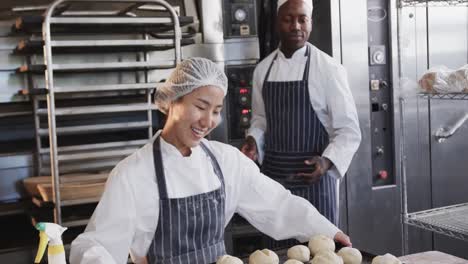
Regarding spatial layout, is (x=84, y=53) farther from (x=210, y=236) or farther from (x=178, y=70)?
(x=210, y=236)

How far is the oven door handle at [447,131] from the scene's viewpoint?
3771 millimetres

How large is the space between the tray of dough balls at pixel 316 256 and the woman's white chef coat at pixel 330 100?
0.96 metres

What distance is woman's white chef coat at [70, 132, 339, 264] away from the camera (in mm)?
1871

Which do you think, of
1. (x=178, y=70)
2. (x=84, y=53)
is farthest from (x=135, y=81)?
(x=178, y=70)

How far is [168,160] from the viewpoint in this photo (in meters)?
2.06

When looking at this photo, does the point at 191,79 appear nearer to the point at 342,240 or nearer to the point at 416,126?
the point at 342,240

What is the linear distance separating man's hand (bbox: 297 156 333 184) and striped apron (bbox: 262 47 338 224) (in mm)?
91

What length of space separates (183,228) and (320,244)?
45 centimetres

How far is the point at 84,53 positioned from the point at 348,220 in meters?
1.77

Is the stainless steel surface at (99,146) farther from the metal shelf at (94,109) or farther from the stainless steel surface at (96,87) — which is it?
the stainless steel surface at (96,87)

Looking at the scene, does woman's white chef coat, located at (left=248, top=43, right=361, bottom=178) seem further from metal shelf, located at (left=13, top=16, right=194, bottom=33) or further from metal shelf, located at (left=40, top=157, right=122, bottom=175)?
metal shelf, located at (left=40, top=157, right=122, bottom=175)

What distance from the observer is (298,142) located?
3010 millimetres

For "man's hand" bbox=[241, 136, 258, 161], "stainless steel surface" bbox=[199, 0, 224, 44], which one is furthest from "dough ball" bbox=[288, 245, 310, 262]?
"stainless steel surface" bbox=[199, 0, 224, 44]

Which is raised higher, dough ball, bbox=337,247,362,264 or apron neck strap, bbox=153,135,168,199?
apron neck strap, bbox=153,135,168,199
